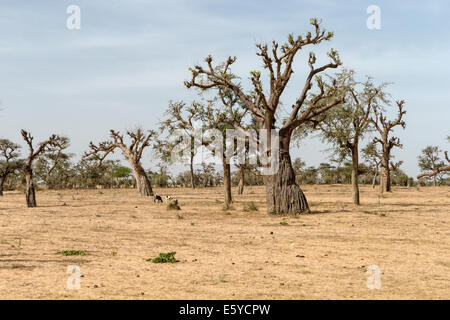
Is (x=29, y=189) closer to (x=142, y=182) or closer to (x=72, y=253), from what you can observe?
(x=142, y=182)

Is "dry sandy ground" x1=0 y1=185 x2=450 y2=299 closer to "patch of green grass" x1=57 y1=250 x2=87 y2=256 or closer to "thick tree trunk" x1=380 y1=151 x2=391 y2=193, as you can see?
"patch of green grass" x1=57 y1=250 x2=87 y2=256

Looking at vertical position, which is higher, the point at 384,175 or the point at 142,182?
the point at 384,175

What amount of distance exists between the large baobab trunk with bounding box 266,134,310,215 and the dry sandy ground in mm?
1594

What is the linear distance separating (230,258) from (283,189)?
33.4ft

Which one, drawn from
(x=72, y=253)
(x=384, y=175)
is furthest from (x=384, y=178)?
(x=72, y=253)

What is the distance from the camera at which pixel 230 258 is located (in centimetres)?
1081

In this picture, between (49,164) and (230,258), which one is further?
(49,164)

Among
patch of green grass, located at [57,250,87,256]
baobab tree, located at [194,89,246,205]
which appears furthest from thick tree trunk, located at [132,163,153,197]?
patch of green grass, located at [57,250,87,256]

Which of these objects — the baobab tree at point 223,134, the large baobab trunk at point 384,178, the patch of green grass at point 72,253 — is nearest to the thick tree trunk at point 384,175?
the large baobab trunk at point 384,178

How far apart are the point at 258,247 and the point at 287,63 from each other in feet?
33.0

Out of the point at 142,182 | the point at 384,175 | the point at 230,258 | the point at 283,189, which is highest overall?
the point at 384,175

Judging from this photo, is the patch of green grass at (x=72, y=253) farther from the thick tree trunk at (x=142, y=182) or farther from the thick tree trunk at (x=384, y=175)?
the thick tree trunk at (x=384, y=175)

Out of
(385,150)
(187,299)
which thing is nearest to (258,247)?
(187,299)

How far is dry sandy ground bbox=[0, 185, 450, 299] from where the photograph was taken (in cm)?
788
